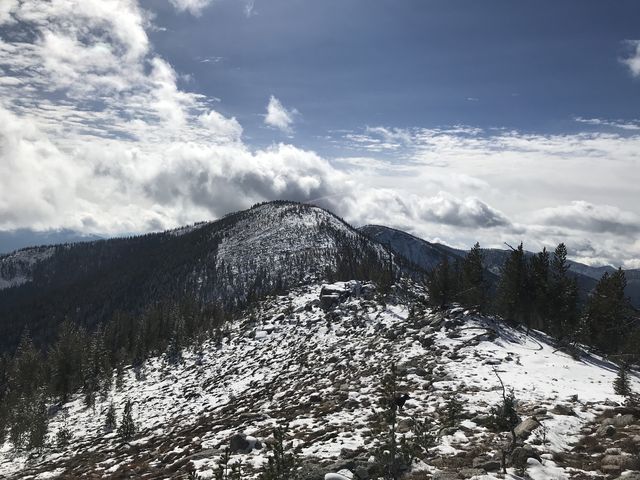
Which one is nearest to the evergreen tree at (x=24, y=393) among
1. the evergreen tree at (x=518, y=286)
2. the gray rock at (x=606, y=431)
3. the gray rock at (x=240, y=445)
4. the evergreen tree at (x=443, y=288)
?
the gray rock at (x=240, y=445)

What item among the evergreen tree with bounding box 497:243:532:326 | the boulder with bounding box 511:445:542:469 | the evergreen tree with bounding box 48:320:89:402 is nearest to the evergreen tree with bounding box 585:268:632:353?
the evergreen tree with bounding box 497:243:532:326

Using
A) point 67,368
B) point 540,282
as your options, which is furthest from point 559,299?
point 67,368

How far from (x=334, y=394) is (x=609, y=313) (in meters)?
42.3

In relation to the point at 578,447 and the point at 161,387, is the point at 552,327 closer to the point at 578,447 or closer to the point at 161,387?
the point at 578,447

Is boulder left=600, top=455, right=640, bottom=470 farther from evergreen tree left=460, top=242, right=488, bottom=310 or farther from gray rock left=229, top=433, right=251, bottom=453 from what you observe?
evergreen tree left=460, top=242, right=488, bottom=310

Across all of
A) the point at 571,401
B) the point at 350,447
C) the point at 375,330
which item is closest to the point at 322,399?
the point at 350,447

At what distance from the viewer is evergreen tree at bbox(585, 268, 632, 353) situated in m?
49.8

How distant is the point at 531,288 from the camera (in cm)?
5462

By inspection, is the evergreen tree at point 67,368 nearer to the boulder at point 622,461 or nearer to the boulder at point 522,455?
the boulder at point 522,455

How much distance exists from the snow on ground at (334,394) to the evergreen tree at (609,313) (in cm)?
1474

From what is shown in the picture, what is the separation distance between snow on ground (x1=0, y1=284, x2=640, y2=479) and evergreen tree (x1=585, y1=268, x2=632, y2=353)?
14742 millimetres

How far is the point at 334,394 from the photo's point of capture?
2962 centimetres

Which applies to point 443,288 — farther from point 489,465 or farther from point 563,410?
point 489,465

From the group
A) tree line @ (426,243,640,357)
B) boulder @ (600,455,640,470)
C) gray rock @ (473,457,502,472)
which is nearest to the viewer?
boulder @ (600,455,640,470)
